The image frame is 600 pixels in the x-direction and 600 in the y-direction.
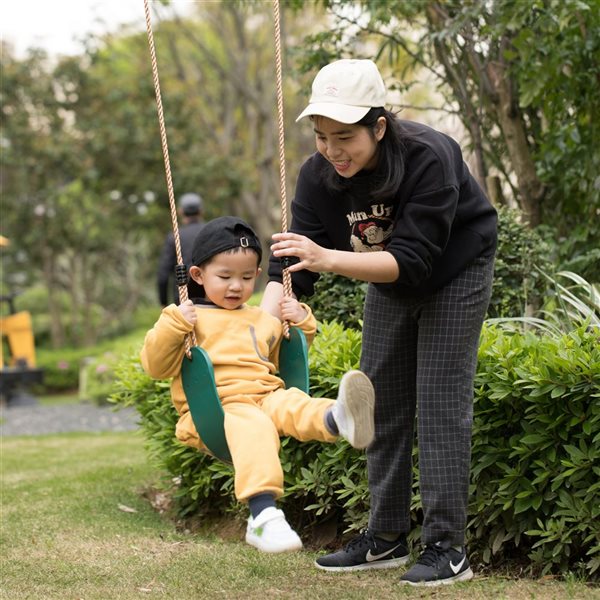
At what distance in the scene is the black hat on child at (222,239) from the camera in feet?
11.2

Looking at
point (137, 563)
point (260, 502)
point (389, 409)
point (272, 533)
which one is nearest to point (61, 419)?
point (137, 563)

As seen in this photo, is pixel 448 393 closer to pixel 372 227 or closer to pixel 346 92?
pixel 372 227

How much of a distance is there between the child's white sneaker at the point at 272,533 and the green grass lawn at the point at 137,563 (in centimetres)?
50

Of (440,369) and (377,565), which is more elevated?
(440,369)

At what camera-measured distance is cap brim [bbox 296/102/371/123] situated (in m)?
3.10

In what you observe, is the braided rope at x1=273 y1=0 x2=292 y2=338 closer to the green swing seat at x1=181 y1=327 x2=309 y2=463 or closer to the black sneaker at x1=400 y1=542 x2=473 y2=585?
the green swing seat at x1=181 y1=327 x2=309 y2=463

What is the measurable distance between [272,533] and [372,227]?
3.53ft

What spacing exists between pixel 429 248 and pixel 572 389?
855mm

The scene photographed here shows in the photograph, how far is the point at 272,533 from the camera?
3.09 m

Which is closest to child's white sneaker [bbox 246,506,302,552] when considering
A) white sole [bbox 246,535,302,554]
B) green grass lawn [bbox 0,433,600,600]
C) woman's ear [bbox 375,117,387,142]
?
white sole [bbox 246,535,302,554]

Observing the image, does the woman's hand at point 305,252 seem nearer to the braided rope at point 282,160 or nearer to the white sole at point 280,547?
the braided rope at point 282,160

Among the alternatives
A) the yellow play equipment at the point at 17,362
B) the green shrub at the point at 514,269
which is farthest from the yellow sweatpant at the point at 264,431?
the yellow play equipment at the point at 17,362

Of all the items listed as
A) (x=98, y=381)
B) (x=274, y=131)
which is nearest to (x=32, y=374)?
(x=98, y=381)

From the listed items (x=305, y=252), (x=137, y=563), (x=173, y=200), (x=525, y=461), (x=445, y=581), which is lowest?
(x=137, y=563)
